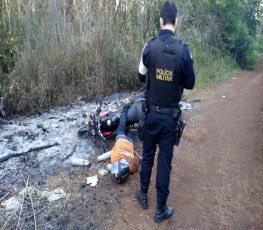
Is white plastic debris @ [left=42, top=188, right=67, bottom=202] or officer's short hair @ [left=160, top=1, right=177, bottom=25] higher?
officer's short hair @ [left=160, top=1, right=177, bottom=25]

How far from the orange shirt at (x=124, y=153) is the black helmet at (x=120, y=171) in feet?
0.37

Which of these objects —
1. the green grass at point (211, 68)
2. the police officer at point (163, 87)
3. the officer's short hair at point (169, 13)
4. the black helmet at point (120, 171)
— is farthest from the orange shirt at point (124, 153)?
the green grass at point (211, 68)

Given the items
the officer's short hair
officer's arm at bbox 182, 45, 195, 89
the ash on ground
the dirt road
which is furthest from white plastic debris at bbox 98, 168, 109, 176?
the officer's short hair

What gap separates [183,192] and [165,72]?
5.43ft

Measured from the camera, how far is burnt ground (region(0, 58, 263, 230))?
133 inches

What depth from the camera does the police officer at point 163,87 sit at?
303cm

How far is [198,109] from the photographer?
6.96 meters

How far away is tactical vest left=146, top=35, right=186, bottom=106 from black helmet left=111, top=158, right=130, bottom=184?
1.09 meters

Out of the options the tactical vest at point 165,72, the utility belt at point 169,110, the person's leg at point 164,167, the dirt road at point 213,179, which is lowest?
the dirt road at point 213,179

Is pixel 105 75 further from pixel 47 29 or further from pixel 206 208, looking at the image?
pixel 206 208

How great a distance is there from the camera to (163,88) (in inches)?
124

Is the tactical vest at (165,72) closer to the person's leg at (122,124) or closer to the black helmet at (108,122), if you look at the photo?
the person's leg at (122,124)

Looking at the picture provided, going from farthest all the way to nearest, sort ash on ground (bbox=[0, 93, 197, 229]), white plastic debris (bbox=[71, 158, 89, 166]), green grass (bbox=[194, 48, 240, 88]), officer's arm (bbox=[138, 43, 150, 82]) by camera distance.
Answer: green grass (bbox=[194, 48, 240, 88]), white plastic debris (bbox=[71, 158, 89, 166]), ash on ground (bbox=[0, 93, 197, 229]), officer's arm (bbox=[138, 43, 150, 82])

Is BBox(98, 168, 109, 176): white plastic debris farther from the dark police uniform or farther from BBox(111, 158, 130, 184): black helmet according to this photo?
the dark police uniform
